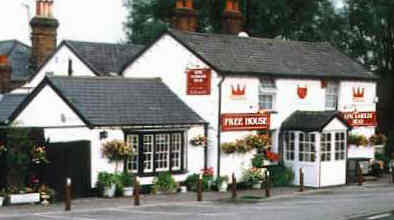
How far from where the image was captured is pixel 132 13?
182 ft

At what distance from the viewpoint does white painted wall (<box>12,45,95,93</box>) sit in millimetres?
37531

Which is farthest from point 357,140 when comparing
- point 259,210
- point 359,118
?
point 259,210

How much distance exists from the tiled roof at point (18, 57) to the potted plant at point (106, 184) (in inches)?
776

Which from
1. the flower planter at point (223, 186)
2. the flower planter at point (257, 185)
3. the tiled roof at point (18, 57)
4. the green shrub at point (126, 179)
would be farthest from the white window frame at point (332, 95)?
the tiled roof at point (18, 57)

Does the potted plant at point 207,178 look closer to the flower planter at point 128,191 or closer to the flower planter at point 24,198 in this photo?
the flower planter at point 128,191

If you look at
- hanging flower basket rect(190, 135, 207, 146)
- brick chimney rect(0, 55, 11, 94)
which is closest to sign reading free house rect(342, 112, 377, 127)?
hanging flower basket rect(190, 135, 207, 146)

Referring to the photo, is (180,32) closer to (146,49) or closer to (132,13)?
(146,49)

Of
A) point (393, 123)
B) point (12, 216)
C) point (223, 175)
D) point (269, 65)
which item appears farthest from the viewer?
point (393, 123)

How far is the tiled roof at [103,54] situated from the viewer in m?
37.4

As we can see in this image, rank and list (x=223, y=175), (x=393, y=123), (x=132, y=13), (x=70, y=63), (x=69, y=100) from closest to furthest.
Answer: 1. (x=69, y=100)
2. (x=223, y=175)
3. (x=70, y=63)
4. (x=393, y=123)
5. (x=132, y=13)

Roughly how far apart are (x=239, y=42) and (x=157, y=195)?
9398mm

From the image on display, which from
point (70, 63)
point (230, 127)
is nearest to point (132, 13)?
point (70, 63)

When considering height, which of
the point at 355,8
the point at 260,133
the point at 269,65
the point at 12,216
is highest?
the point at 355,8

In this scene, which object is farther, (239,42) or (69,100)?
(239,42)
